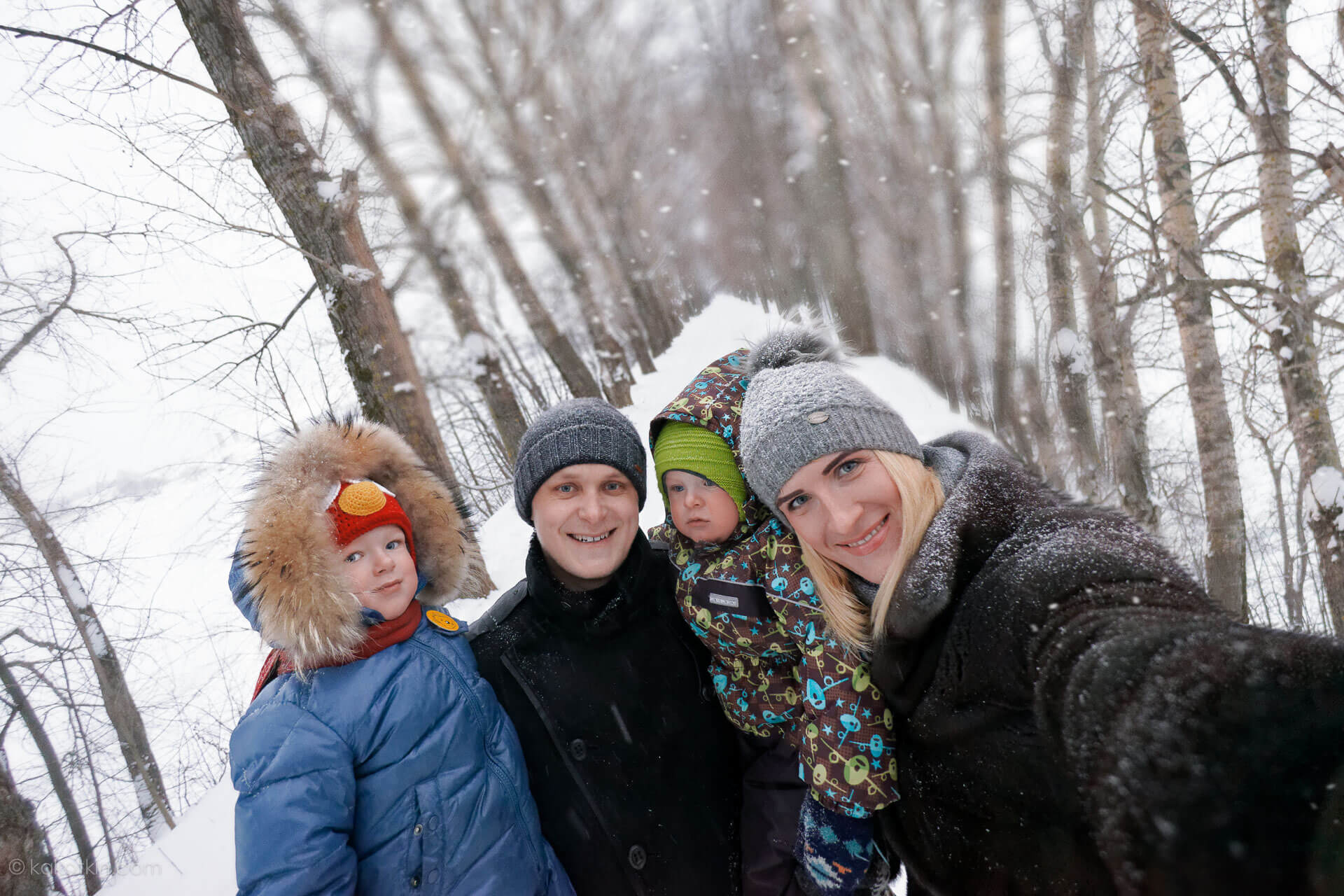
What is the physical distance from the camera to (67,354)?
8250 mm

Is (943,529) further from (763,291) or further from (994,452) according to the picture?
(763,291)

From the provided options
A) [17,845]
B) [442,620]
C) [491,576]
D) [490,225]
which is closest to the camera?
[442,620]

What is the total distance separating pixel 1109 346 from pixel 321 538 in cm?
661

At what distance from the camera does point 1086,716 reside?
856mm

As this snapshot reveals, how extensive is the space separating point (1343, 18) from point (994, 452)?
218 inches

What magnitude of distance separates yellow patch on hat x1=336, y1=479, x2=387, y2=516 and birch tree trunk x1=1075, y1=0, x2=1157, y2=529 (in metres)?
6.03

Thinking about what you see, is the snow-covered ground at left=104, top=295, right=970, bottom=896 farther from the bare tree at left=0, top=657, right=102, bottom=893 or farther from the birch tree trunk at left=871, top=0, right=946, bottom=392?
the bare tree at left=0, top=657, right=102, bottom=893

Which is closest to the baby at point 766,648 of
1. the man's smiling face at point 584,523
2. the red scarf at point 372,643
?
the man's smiling face at point 584,523

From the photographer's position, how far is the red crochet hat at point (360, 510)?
1665 mm

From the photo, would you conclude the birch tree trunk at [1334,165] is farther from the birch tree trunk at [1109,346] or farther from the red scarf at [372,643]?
the red scarf at [372,643]

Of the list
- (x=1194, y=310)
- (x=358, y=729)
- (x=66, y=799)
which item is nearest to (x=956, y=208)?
(x=1194, y=310)

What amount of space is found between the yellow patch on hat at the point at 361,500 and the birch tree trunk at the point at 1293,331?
6.47 metres

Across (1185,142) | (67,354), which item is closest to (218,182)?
(67,354)

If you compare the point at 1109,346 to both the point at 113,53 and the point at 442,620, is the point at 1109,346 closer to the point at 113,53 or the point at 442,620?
the point at 442,620
